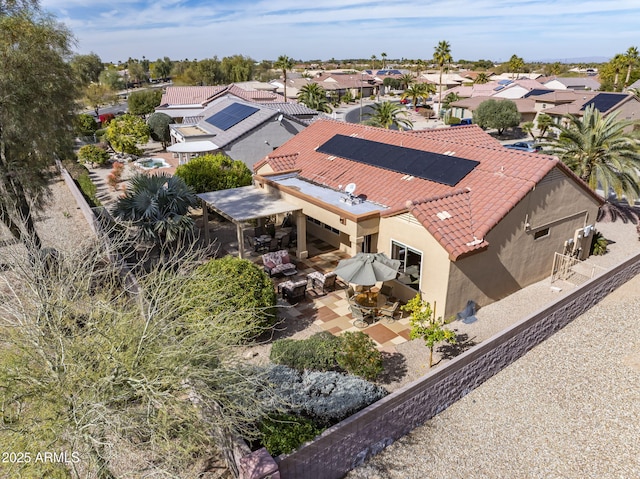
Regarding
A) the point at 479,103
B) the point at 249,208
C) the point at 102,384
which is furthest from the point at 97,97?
the point at 102,384

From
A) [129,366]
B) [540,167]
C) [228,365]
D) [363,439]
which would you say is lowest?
[363,439]

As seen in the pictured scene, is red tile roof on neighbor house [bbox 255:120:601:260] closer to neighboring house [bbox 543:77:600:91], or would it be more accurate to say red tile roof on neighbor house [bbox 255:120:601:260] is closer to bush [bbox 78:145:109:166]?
bush [bbox 78:145:109:166]

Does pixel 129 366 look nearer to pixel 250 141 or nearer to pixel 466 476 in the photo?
pixel 466 476

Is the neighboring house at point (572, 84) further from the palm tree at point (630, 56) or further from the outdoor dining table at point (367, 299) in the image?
the outdoor dining table at point (367, 299)

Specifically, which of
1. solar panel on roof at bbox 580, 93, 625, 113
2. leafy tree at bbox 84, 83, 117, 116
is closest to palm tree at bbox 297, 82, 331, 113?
solar panel on roof at bbox 580, 93, 625, 113

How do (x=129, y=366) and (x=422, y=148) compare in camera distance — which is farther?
(x=422, y=148)

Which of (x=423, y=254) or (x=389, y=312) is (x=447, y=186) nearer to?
(x=423, y=254)

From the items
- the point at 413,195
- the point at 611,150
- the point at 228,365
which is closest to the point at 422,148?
the point at 413,195
